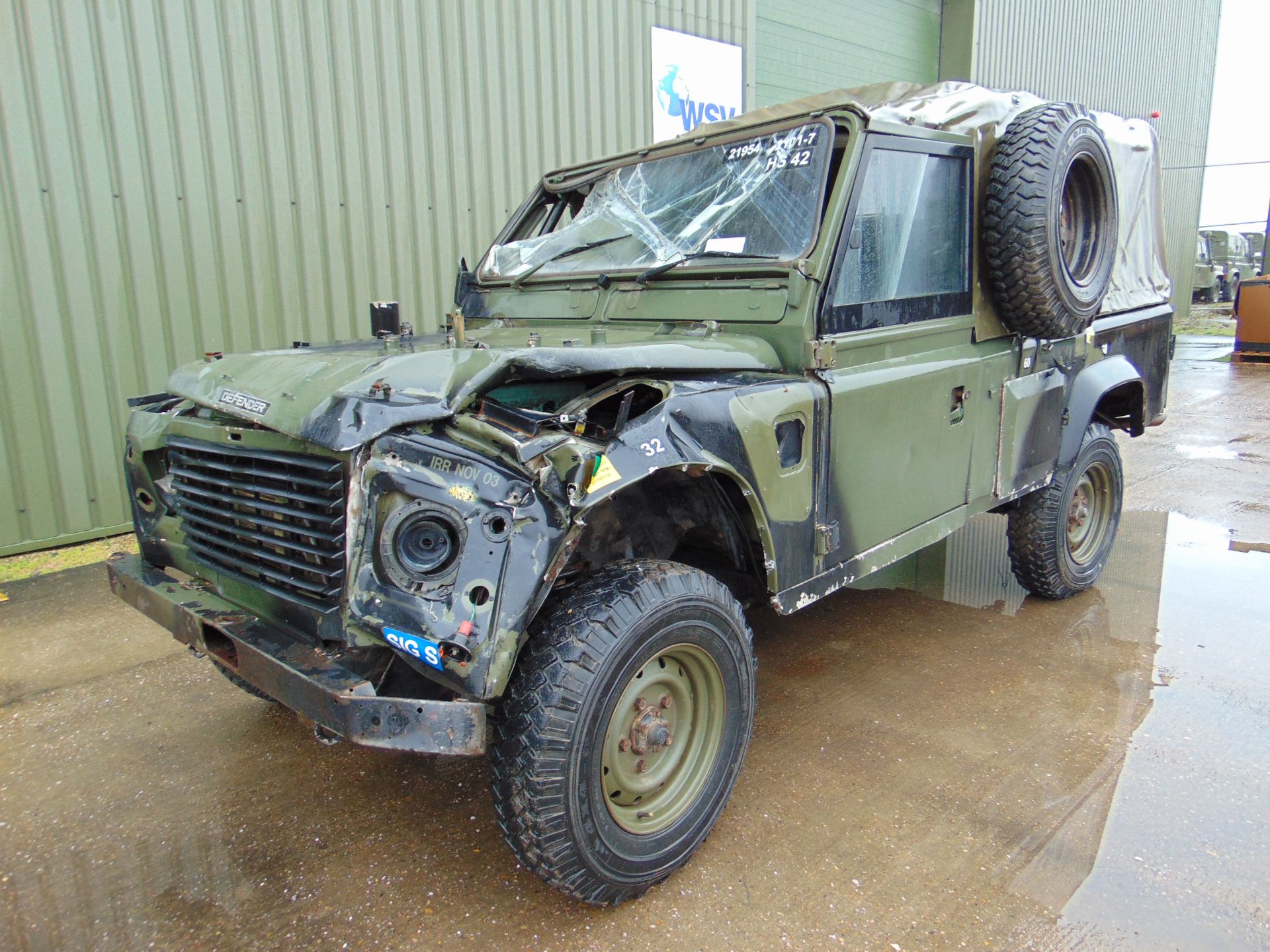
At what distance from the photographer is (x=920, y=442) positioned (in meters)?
3.25

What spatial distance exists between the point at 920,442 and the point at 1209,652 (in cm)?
181

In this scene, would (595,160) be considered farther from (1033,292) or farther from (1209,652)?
(1209,652)

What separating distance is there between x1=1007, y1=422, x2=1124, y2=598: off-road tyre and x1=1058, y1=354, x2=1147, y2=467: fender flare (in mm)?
85

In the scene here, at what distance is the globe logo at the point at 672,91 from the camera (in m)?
8.40

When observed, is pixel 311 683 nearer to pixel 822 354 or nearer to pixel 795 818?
pixel 795 818

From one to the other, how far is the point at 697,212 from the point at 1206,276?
2770 cm

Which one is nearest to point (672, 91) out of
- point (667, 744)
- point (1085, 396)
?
point (1085, 396)

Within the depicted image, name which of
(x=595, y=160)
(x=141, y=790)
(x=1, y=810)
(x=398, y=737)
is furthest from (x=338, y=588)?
(x=595, y=160)

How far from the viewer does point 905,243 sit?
3223mm

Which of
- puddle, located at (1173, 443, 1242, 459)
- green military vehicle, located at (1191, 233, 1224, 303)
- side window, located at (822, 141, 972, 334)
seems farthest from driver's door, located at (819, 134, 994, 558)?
green military vehicle, located at (1191, 233, 1224, 303)

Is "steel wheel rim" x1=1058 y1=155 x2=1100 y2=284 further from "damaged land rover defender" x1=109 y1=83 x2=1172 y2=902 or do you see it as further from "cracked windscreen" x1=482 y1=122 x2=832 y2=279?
"cracked windscreen" x1=482 y1=122 x2=832 y2=279

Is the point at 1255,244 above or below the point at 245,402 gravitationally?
above

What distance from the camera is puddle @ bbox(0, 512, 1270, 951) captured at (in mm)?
2297

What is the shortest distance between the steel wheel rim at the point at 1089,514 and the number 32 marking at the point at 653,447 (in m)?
3.04
